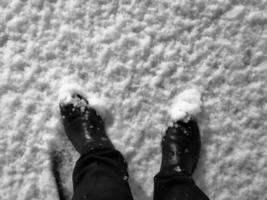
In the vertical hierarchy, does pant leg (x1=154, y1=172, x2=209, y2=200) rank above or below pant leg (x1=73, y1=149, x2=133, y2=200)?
below

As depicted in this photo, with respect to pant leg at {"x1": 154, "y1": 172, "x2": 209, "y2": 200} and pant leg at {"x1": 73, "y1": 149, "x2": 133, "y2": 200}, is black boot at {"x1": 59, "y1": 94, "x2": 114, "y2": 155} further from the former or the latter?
pant leg at {"x1": 154, "y1": 172, "x2": 209, "y2": 200}

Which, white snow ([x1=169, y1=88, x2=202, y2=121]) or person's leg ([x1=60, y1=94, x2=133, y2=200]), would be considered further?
white snow ([x1=169, y1=88, x2=202, y2=121])

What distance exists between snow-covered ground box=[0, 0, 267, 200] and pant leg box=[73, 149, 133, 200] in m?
0.17

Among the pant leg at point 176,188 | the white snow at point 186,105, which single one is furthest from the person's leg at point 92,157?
the white snow at point 186,105

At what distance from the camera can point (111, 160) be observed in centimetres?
125

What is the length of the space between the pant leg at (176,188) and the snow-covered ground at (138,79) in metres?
0.17

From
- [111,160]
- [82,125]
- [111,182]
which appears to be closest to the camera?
[111,182]

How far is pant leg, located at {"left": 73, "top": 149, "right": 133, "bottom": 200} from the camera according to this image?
3.65 ft

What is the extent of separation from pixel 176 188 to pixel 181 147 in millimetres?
237

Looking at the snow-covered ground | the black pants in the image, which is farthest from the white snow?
the black pants

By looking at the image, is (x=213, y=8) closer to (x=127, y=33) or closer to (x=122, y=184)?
(x=127, y=33)

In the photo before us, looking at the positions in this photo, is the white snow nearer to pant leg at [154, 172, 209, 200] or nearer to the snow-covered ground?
the snow-covered ground

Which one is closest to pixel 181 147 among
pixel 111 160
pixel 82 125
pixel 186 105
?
pixel 186 105

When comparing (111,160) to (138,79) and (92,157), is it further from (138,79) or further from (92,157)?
(138,79)
